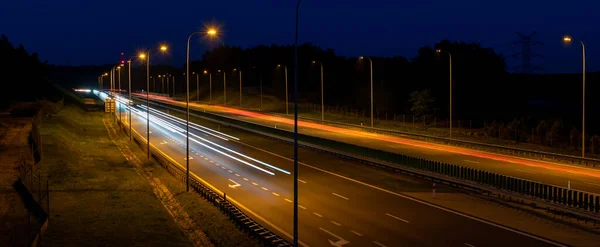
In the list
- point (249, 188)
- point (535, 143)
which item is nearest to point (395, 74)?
point (535, 143)

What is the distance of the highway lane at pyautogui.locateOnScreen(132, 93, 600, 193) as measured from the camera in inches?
1334

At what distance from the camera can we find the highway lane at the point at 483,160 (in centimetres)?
3388

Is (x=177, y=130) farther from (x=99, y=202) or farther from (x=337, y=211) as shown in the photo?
(x=337, y=211)

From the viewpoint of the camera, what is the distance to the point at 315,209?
2736 centimetres

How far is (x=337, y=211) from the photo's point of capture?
87.9ft

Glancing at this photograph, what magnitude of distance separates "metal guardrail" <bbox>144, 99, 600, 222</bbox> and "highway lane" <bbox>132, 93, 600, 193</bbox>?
12.0 ft

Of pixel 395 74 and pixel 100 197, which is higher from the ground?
pixel 395 74

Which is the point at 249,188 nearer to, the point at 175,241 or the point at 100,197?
the point at 100,197

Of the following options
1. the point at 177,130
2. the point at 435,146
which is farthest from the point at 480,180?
the point at 177,130

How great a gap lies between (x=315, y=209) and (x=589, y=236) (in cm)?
1174

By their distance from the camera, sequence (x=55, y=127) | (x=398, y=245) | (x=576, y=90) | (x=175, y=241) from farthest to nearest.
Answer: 1. (x=576, y=90)
2. (x=55, y=127)
3. (x=175, y=241)
4. (x=398, y=245)

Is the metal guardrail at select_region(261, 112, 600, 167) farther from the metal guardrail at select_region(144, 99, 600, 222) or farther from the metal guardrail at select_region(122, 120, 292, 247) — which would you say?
the metal guardrail at select_region(122, 120, 292, 247)

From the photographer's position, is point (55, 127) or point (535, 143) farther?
point (55, 127)

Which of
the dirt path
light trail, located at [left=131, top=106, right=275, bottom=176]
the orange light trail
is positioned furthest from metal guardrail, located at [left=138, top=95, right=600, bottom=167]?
the dirt path
